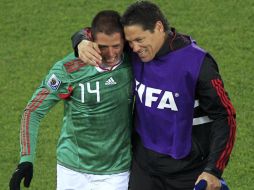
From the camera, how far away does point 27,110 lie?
616 centimetres

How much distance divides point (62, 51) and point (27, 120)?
17.8ft

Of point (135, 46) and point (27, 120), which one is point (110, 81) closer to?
point (135, 46)

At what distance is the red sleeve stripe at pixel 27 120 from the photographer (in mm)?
6113

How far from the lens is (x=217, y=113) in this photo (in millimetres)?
5945

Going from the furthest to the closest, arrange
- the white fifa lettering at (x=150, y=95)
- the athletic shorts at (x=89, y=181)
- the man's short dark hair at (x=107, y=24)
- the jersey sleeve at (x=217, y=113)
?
the athletic shorts at (x=89, y=181) < the white fifa lettering at (x=150, y=95) < the man's short dark hair at (x=107, y=24) < the jersey sleeve at (x=217, y=113)

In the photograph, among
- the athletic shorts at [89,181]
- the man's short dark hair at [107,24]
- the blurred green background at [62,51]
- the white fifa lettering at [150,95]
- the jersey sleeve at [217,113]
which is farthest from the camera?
the blurred green background at [62,51]

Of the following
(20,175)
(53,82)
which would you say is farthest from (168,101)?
(20,175)

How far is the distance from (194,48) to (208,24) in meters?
5.95

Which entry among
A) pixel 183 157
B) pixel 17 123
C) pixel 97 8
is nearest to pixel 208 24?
pixel 97 8

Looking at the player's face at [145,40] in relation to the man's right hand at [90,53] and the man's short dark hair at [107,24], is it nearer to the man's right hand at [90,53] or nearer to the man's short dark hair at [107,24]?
the man's short dark hair at [107,24]

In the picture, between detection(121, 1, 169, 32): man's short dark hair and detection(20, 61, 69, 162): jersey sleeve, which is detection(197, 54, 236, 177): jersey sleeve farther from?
detection(20, 61, 69, 162): jersey sleeve

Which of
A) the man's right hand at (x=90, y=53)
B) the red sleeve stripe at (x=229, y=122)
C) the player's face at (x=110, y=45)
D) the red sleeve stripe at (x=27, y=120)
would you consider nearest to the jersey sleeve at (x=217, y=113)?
the red sleeve stripe at (x=229, y=122)

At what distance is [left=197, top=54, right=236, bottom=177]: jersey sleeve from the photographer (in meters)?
5.88

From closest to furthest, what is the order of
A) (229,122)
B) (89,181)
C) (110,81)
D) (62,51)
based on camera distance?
(229,122) < (110,81) < (89,181) < (62,51)
